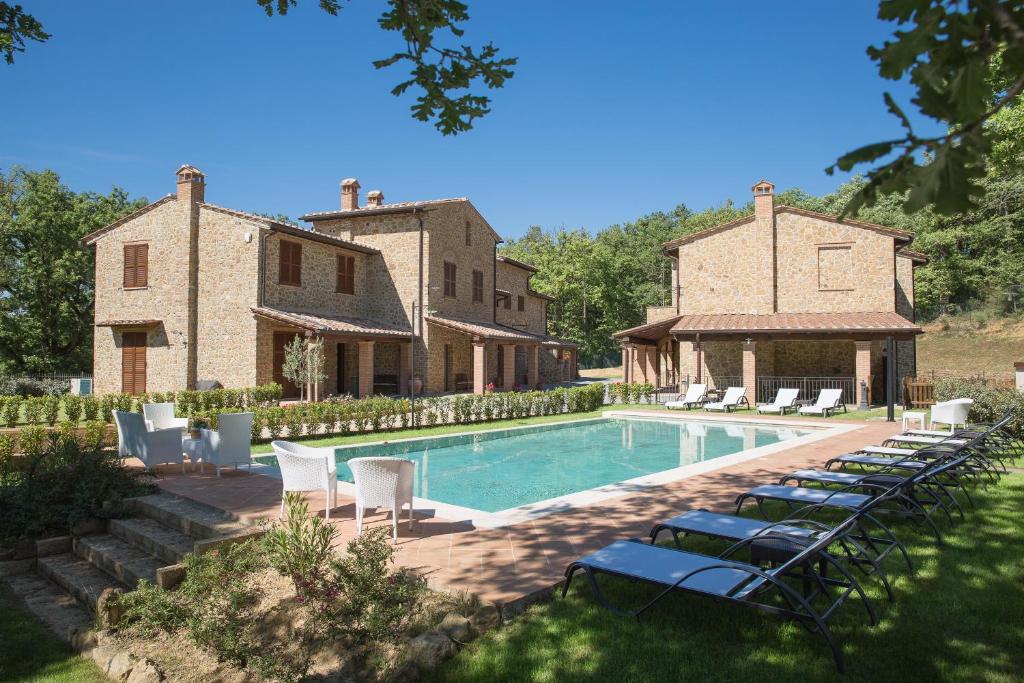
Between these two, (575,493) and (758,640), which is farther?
(575,493)

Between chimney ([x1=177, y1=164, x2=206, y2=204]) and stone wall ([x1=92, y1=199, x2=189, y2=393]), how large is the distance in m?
0.36

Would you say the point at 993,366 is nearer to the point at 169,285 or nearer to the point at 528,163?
the point at 528,163

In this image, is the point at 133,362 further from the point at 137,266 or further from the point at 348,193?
the point at 348,193

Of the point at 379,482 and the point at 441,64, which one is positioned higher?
the point at 441,64

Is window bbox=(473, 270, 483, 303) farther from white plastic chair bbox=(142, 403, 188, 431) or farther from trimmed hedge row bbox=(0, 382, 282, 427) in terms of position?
white plastic chair bbox=(142, 403, 188, 431)

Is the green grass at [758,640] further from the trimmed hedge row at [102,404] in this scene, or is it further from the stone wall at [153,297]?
the stone wall at [153,297]

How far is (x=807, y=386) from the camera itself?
22797mm

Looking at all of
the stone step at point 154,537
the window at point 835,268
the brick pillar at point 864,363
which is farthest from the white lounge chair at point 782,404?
the stone step at point 154,537

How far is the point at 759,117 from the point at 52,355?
32019 mm

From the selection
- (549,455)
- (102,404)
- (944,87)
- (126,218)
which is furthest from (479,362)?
(944,87)

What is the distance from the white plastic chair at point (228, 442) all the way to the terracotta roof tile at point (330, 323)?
36.9 ft

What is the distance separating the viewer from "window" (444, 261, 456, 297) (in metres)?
26.1

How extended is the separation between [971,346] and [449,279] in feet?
96.8

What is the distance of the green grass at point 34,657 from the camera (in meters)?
3.58
